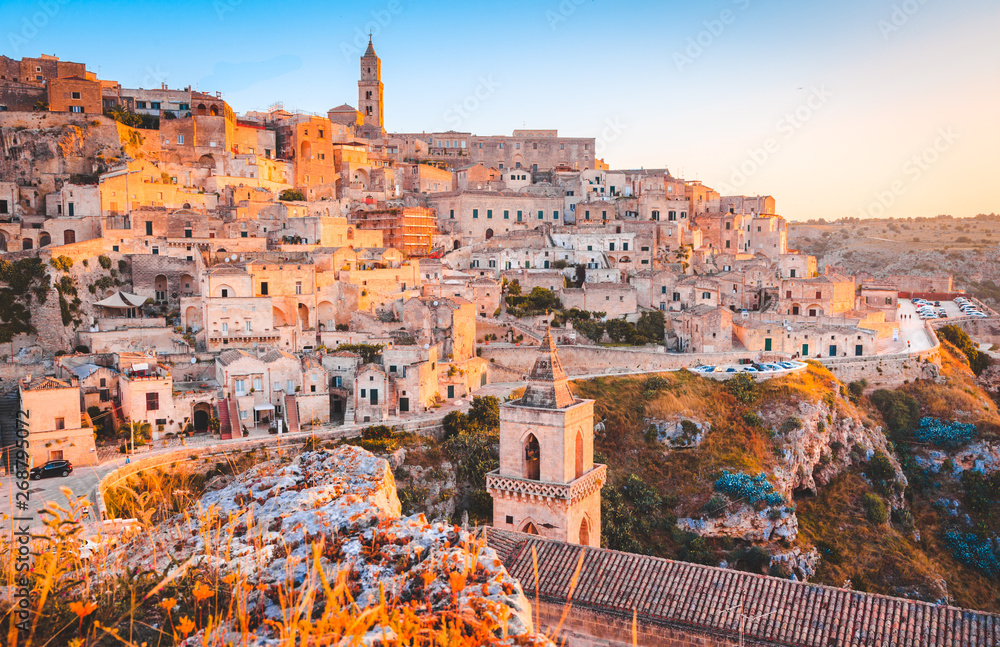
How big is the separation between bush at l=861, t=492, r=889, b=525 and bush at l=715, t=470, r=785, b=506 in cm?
405

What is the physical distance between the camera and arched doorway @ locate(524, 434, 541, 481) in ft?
54.5

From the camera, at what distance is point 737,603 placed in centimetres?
1224

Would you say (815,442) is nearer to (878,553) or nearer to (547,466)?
(878,553)

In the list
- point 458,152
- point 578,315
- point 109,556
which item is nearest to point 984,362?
point 578,315

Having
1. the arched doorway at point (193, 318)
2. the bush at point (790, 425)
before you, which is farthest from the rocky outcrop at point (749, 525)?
the arched doorway at point (193, 318)

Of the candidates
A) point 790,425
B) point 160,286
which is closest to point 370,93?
point 160,286

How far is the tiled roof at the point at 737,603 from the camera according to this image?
11180mm

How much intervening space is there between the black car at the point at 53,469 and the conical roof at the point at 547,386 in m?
15.7

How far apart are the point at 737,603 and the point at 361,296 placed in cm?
2766

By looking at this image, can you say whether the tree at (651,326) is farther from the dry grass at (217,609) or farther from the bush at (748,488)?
the dry grass at (217,609)

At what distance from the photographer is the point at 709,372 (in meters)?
35.5

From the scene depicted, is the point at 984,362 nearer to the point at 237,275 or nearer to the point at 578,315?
the point at 578,315

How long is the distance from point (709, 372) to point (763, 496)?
832 cm

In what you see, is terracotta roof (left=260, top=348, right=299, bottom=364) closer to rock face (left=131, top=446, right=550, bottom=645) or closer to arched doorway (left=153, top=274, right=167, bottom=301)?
arched doorway (left=153, top=274, right=167, bottom=301)
